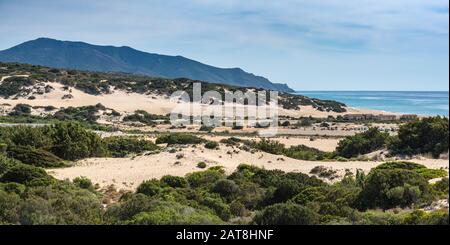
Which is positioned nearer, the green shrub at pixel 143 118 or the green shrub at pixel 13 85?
the green shrub at pixel 143 118

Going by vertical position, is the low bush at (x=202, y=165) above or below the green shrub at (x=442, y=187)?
below

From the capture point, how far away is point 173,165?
22.5 meters

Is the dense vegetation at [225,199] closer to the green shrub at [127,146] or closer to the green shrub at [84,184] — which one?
the green shrub at [84,184]

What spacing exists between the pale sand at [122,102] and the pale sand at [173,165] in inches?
1562

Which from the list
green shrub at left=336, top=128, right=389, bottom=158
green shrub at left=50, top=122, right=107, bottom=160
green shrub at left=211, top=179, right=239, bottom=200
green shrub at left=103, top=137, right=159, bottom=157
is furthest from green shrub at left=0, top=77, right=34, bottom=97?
green shrub at left=211, top=179, right=239, bottom=200

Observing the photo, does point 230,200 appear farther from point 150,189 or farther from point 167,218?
point 167,218

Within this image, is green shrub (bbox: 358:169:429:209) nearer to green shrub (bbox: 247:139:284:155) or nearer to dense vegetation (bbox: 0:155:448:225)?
dense vegetation (bbox: 0:155:448:225)

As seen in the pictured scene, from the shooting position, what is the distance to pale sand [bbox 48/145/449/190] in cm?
1978

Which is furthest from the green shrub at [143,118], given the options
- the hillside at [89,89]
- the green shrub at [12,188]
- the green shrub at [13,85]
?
the green shrub at [12,188]

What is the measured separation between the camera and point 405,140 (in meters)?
25.7

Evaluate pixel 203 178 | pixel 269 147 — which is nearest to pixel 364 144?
pixel 269 147

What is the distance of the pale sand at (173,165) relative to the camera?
19781 millimetres
